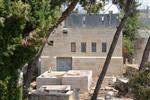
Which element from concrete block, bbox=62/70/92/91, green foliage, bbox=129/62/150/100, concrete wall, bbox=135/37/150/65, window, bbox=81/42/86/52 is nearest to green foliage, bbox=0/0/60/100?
green foliage, bbox=129/62/150/100

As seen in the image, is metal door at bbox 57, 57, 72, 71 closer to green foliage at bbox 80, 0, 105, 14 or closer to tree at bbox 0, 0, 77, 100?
green foliage at bbox 80, 0, 105, 14

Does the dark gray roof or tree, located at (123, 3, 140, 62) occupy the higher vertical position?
the dark gray roof

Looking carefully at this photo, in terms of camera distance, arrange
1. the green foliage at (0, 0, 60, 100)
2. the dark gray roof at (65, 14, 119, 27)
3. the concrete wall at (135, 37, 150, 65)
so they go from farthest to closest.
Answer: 1. the concrete wall at (135, 37, 150, 65)
2. the dark gray roof at (65, 14, 119, 27)
3. the green foliage at (0, 0, 60, 100)

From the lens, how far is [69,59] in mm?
45156

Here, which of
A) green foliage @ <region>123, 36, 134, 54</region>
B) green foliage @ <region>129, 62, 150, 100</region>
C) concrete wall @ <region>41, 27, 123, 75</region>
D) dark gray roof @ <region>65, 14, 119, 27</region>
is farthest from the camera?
green foliage @ <region>123, 36, 134, 54</region>

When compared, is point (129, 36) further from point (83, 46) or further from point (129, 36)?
point (83, 46)

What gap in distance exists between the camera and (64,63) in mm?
45000

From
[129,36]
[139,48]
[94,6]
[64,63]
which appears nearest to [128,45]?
[139,48]

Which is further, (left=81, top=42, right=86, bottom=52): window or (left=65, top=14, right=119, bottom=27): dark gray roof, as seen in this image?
(left=65, top=14, right=119, bottom=27): dark gray roof

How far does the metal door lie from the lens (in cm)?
4497

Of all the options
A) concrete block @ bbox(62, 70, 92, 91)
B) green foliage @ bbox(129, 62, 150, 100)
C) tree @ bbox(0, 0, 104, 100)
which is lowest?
concrete block @ bbox(62, 70, 92, 91)

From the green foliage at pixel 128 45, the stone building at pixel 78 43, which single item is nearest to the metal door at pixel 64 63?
the stone building at pixel 78 43

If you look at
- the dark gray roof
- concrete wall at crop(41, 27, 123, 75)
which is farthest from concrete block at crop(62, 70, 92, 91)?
the dark gray roof

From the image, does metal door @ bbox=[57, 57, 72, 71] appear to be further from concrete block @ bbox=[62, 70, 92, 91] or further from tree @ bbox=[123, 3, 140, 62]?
concrete block @ bbox=[62, 70, 92, 91]
